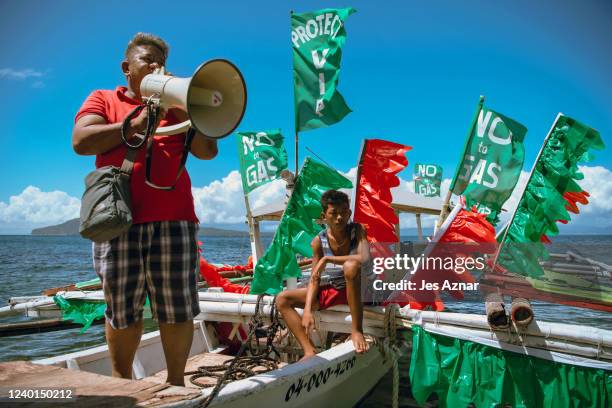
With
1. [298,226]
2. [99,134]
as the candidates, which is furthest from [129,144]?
[298,226]

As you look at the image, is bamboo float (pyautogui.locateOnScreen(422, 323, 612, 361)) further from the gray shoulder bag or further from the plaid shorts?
the gray shoulder bag

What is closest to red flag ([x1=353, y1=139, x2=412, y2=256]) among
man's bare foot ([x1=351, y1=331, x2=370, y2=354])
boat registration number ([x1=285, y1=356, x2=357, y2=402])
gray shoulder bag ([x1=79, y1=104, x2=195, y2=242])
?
man's bare foot ([x1=351, y1=331, x2=370, y2=354])

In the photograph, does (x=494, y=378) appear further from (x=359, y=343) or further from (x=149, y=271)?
(x=149, y=271)

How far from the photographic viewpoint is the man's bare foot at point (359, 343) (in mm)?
3629

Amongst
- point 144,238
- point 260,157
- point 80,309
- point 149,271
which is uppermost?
point 260,157

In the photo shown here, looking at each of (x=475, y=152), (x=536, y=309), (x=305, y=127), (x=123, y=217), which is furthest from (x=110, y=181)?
(x=536, y=309)

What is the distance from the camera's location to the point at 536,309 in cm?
1230

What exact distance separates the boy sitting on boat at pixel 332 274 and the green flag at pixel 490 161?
1453mm

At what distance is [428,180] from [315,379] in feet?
42.4

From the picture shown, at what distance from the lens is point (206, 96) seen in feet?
7.45

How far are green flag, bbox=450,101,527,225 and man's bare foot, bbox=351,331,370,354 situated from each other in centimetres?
197

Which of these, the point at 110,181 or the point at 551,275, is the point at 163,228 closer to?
the point at 110,181

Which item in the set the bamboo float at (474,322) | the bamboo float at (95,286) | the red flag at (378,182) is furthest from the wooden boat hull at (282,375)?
the bamboo float at (95,286)

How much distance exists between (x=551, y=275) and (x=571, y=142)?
7.59ft
